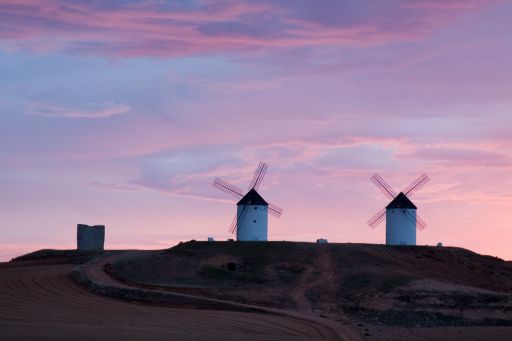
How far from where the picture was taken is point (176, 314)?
40344 millimetres

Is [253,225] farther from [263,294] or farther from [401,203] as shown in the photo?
[263,294]

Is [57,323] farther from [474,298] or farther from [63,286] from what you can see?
[474,298]

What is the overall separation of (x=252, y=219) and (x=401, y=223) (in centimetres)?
1395

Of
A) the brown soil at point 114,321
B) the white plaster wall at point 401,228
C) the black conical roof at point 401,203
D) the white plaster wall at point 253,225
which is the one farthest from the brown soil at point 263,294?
the white plaster wall at point 253,225

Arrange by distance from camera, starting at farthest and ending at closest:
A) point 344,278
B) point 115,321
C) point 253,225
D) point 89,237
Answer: point 253,225 → point 89,237 → point 344,278 → point 115,321

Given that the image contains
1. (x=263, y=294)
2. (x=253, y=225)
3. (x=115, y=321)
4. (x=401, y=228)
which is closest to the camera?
(x=115, y=321)

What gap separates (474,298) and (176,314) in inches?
775

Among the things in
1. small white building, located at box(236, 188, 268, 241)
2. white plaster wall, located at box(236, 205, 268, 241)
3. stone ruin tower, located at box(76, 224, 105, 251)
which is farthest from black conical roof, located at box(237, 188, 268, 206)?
stone ruin tower, located at box(76, 224, 105, 251)

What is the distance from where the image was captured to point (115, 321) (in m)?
36.8

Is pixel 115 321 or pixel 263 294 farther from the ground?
pixel 263 294

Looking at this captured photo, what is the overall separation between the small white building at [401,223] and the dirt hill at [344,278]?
5086 mm

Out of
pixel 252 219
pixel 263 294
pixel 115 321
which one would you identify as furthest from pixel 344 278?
pixel 115 321

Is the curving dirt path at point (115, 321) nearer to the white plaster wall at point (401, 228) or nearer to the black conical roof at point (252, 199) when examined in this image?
the black conical roof at point (252, 199)

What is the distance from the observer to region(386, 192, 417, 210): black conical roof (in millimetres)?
76375
